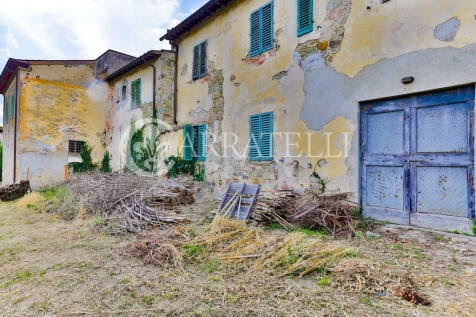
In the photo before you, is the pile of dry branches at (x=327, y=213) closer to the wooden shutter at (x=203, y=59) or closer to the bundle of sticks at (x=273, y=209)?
the bundle of sticks at (x=273, y=209)

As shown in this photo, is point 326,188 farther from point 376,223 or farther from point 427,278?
point 427,278

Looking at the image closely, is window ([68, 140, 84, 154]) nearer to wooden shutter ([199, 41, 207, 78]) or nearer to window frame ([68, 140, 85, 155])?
window frame ([68, 140, 85, 155])

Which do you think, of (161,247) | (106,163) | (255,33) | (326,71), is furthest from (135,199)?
(106,163)

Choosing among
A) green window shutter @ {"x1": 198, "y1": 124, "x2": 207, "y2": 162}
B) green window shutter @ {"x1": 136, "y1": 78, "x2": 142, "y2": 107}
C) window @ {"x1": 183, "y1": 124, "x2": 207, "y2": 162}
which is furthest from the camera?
green window shutter @ {"x1": 136, "y1": 78, "x2": 142, "y2": 107}

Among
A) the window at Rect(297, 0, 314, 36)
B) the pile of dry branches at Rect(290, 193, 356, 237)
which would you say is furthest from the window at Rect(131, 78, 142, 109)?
the pile of dry branches at Rect(290, 193, 356, 237)

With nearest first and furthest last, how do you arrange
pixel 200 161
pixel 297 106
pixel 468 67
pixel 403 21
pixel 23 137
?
pixel 468 67, pixel 403 21, pixel 297 106, pixel 200 161, pixel 23 137

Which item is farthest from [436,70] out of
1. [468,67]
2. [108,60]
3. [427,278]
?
[108,60]

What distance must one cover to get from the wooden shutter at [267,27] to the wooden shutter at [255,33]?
11 centimetres

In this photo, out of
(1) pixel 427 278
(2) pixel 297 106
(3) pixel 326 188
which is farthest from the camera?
(2) pixel 297 106

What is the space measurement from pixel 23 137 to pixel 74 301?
12.5 meters

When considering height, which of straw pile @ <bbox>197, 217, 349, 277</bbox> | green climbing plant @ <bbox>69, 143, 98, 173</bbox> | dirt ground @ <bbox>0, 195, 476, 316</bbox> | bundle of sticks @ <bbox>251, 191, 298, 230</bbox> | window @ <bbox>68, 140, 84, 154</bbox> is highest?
window @ <bbox>68, 140, 84, 154</bbox>

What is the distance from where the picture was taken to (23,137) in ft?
40.3

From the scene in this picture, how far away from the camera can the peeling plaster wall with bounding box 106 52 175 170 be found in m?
10.6

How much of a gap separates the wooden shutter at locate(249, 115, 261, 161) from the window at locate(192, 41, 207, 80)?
2809 millimetres
